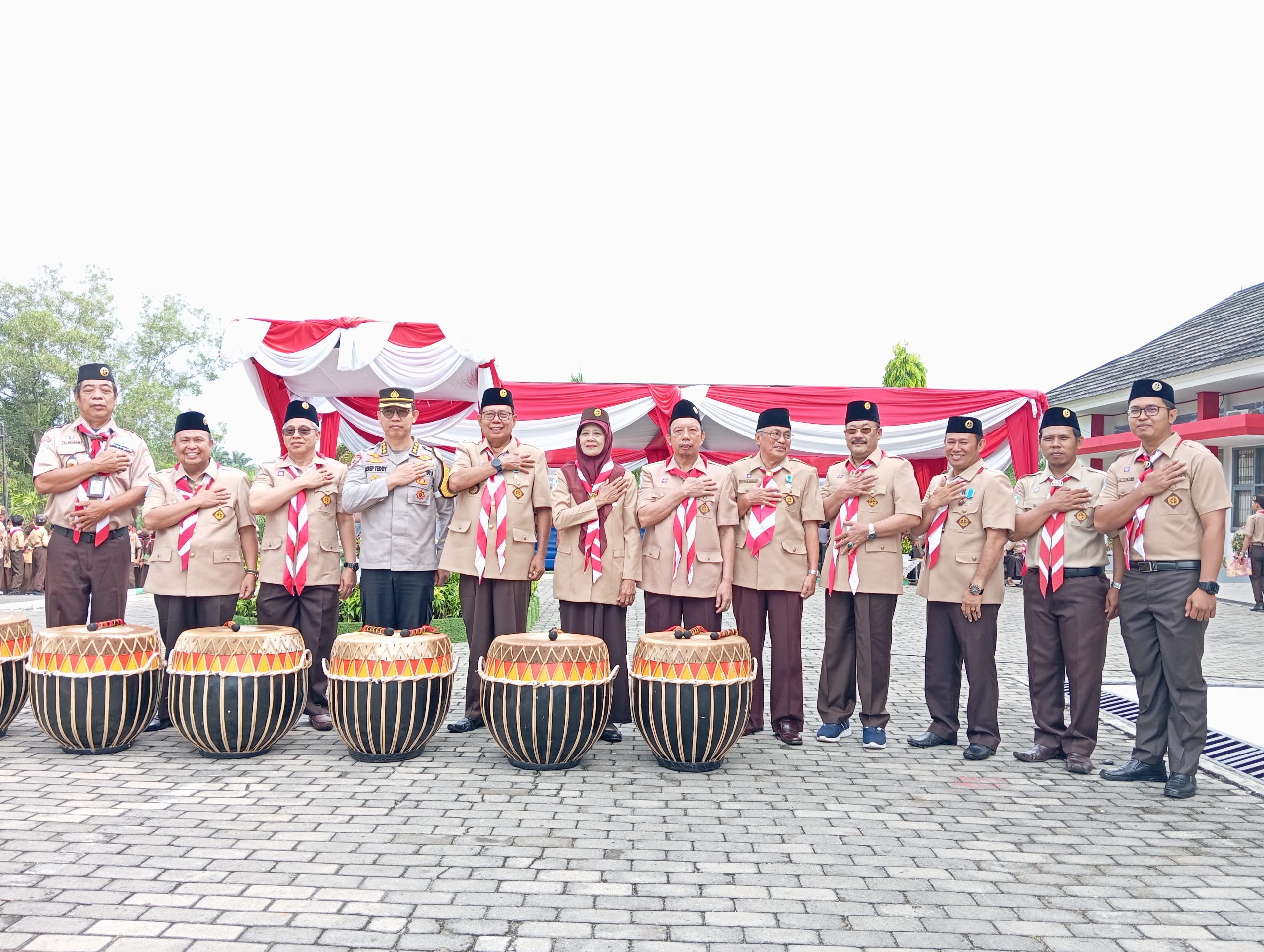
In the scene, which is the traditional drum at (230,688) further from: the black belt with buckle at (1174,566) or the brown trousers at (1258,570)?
the brown trousers at (1258,570)

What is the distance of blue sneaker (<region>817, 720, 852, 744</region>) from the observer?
5797 millimetres

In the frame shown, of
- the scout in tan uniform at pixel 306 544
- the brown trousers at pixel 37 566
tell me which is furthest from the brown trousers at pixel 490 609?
the brown trousers at pixel 37 566

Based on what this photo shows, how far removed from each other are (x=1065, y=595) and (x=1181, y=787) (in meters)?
1.10

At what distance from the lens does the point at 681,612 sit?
19.1 ft

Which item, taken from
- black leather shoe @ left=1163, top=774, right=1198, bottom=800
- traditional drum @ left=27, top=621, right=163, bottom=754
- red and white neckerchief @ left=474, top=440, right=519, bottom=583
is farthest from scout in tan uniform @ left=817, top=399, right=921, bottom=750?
traditional drum @ left=27, top=621, right=163, bottom=754

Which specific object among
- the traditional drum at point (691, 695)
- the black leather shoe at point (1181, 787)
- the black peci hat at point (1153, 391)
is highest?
the black peci hat at point (1153, 391)

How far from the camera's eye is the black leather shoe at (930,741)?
5.67 m

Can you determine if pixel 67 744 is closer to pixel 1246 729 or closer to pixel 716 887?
pixel 716 887

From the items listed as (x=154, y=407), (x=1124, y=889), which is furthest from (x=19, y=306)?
(x=1124, y=889)

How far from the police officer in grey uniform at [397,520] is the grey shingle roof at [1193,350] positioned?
1701 cm

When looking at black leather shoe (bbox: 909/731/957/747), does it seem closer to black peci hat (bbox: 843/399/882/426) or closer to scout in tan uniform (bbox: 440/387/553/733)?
black peci hat (bbox: 843/399/882/426)

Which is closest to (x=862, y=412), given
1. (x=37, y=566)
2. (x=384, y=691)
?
(x=384, y=691)

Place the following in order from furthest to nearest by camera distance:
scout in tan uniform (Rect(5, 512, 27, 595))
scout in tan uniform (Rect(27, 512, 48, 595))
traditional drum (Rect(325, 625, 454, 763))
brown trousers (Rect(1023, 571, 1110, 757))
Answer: scout in tan uniform (Rect(5, 512, 27, 595))
scout in tan uniform (Rect(27, 512, 48, 595))
brown trousers (Rect(1023, 571, 1110, 757))
traditional drum (Rect(325, 625, 454, 763))

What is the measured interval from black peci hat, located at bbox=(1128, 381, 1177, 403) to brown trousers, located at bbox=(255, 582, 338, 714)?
15.6ft
